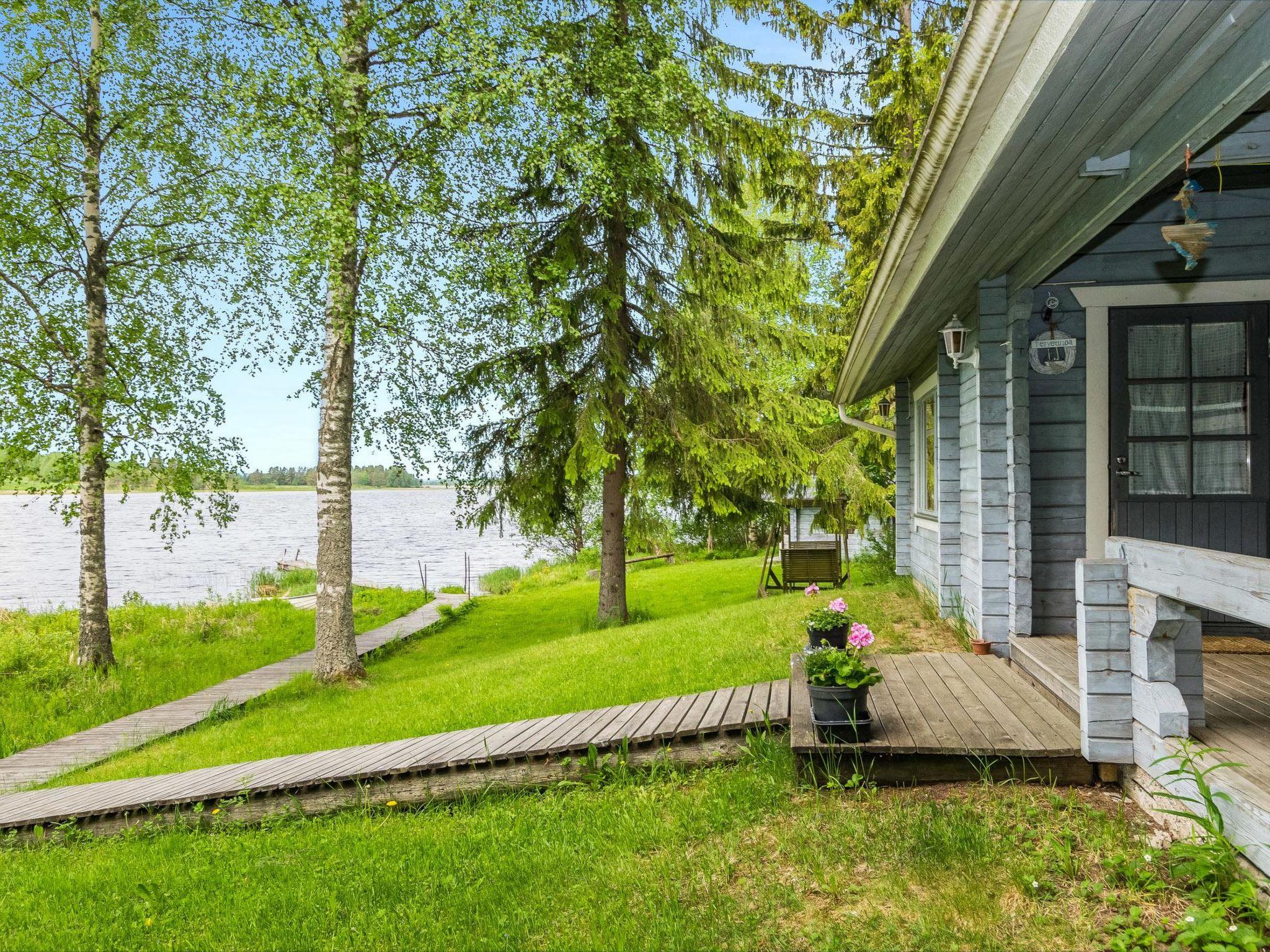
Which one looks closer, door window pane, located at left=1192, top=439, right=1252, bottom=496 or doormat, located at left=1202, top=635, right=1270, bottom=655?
doormat, located at left=1202, top=635, right=1270, bottom=655

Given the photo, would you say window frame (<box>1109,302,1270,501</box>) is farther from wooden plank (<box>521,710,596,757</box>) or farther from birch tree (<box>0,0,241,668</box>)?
birch tree (<box>0,0,241,668</box>)

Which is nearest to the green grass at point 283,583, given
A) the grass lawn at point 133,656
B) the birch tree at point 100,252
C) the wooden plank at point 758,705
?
the grass lawn at point 133,656

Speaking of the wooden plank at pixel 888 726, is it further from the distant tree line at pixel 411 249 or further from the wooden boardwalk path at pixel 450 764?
the distant tree line at pixel 411 249

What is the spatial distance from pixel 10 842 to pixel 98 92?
8071 millimetres

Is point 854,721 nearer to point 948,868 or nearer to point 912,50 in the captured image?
point 948,868

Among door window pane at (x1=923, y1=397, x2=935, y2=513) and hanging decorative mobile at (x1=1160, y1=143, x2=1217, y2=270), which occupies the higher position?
hanging decorative mobile at (x1=1160, y1=143, x2=1217, y2=270)

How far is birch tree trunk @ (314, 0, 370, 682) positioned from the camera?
8344mm

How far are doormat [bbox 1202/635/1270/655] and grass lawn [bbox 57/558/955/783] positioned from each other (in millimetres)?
1730

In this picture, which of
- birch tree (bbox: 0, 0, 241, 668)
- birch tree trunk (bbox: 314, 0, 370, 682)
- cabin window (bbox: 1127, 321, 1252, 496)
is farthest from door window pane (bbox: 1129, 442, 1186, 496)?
birch tree (bbox: 0, 0, 241, 668)

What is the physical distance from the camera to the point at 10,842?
4.39 meters

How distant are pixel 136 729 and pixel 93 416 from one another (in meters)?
3.70

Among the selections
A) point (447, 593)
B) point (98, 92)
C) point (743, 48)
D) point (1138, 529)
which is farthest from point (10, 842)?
point (447, 593)

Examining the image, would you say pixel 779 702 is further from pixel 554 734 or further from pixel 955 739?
pixel 554 734

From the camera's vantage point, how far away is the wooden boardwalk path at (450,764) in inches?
153
